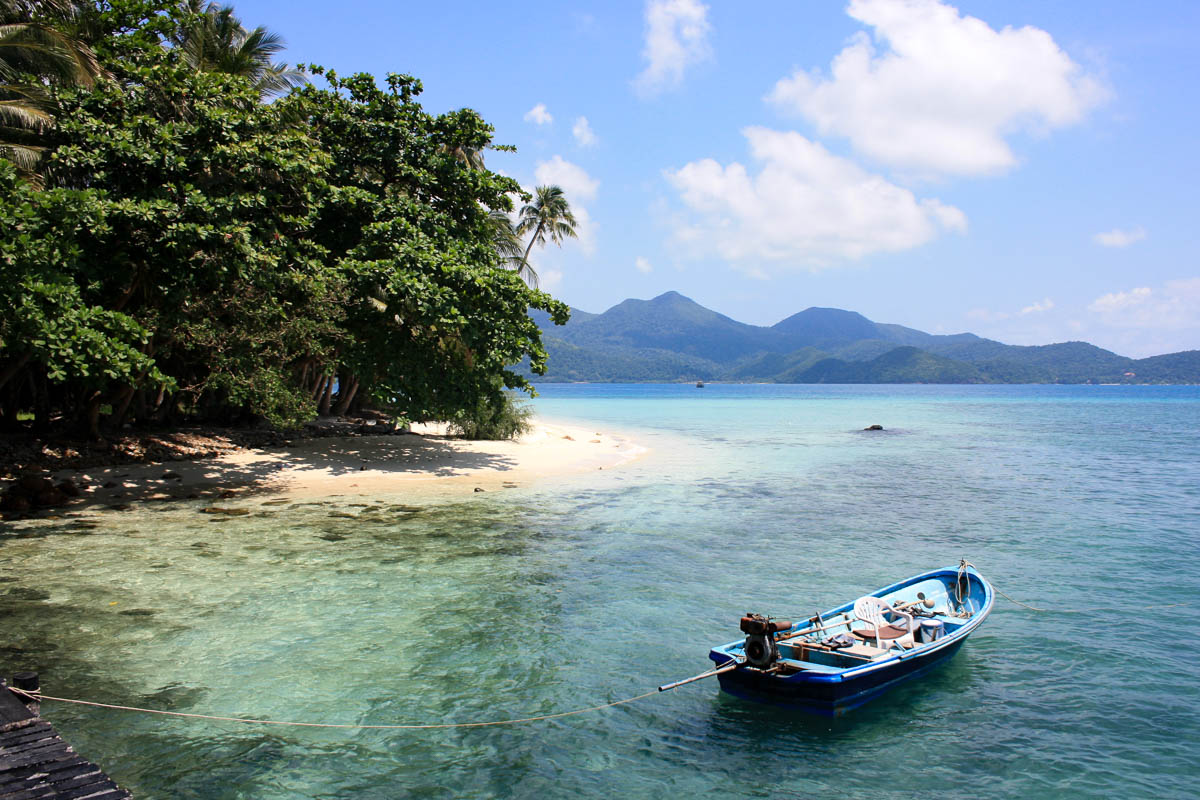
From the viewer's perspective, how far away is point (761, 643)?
739cm

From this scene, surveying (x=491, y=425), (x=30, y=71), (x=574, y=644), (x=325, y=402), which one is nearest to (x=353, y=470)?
(x=491, y=425)

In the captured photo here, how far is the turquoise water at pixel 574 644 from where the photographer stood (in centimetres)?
654

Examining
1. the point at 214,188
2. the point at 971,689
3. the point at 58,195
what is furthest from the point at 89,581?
the point at 971,689

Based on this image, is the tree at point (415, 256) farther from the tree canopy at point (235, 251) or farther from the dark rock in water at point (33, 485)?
the dark rock in water at point (33, 485)

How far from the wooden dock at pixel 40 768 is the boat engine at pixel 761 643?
543cm

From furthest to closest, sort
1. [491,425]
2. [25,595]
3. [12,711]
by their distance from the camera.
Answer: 1. [491,425]
2. [25,595]
3. [12,711]

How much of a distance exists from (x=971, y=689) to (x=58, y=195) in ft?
57.6

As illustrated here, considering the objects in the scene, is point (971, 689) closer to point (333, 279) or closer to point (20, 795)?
point (20, 795)

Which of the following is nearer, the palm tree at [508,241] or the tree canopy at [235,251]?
the tree canopy at [235,251]

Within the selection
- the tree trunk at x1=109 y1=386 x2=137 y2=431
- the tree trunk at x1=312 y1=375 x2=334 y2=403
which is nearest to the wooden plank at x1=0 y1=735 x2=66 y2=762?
the tree trunk at x1=109 y1=386 x2=137 y2=431

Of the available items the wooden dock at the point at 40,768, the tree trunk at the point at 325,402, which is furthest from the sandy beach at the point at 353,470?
the wooden dock at the point at 40,768

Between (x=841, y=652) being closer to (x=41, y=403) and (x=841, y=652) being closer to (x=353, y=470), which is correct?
(x=353, y=470)

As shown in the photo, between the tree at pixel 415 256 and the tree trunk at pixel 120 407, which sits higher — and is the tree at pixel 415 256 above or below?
above

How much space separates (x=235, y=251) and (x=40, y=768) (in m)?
13.8
